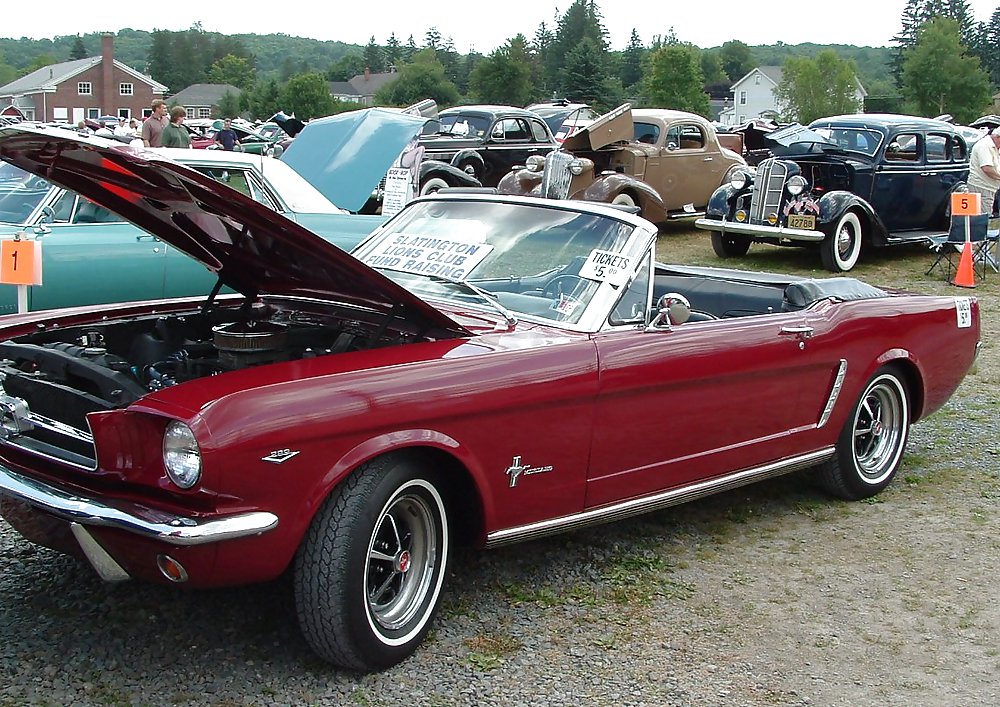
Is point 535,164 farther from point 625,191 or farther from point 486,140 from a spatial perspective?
point 486,140

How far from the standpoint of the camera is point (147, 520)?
293 cm

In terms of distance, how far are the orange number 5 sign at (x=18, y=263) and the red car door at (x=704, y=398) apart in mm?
3472

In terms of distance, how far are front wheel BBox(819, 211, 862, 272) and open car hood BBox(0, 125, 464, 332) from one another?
9812 mm

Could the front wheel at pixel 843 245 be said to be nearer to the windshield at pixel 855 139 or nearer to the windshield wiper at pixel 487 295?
the windshield at pixel 855 139

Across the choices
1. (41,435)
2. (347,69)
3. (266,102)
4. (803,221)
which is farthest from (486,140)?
(347,69)

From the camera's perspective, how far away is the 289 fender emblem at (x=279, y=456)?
2.97m

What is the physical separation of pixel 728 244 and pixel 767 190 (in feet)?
3.19

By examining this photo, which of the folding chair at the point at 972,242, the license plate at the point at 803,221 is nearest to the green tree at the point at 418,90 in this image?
the license plate at the point at 803,221

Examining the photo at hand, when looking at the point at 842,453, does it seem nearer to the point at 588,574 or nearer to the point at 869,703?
the point at 588,574

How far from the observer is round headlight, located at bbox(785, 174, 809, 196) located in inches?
521

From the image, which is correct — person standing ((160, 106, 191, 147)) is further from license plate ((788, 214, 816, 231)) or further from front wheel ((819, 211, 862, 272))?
front wheel ((819, 211, 862, 272))

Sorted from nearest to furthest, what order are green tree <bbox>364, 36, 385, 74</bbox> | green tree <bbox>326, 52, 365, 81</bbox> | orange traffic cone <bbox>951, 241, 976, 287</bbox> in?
orange traffic cone <bbox>951, 241, 976, 287</bbox> < green tree <bbox>326, 52, 365, 81</bbox> < green tree <bbox>364, 36, 385, 74</bbox>

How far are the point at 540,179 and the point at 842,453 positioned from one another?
1060 cm

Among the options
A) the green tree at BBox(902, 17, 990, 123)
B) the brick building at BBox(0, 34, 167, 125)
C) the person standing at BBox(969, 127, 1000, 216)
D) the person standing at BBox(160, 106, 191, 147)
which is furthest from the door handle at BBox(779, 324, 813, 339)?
the brick building at BBox(0, 34, 167, 125)
